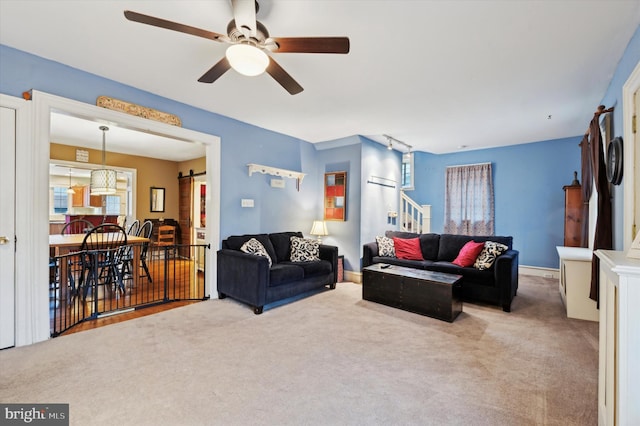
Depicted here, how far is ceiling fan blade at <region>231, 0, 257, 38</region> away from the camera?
1.56 m

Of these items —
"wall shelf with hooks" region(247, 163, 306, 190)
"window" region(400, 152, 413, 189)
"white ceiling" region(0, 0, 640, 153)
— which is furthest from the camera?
"window" region(400, 152, 413, 189)

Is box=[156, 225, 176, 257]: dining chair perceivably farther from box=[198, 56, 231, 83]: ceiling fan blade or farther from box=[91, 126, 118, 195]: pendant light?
box=[198, 56, 231, 83]: ceiling fan blade

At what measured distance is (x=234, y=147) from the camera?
4164mm

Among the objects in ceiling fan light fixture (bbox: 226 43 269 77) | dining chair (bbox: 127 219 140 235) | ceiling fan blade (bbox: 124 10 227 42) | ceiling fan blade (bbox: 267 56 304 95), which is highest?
ceiling fan blade (bbox: 124 10 227 42)

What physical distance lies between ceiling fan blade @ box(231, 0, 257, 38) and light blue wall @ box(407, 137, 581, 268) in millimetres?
5701

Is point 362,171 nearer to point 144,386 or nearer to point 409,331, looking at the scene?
point 409,331

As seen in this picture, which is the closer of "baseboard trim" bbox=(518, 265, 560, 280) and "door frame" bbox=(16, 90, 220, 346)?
"door frame" bbox=(16, 90, 220, 346)

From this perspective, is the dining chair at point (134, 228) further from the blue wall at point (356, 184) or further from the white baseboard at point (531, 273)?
the white baseboard at point (531, 273)

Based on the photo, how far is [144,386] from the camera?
1.92 meters

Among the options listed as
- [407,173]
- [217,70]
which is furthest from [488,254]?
[217,70]

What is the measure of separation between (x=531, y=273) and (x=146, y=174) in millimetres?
8620

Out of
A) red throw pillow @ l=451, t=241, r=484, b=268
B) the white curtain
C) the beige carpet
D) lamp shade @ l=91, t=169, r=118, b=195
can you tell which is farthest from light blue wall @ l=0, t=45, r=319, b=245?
the white curtain

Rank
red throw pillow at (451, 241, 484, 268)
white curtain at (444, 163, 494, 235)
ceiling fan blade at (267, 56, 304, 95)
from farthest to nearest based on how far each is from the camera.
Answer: white curtain at (444, 163, 494, 235)
red throw pillow at (451, 241, 484, 268)
ceiling fan blade at (267, 56, 304, 95)

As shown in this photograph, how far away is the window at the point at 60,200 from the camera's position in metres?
7.34
